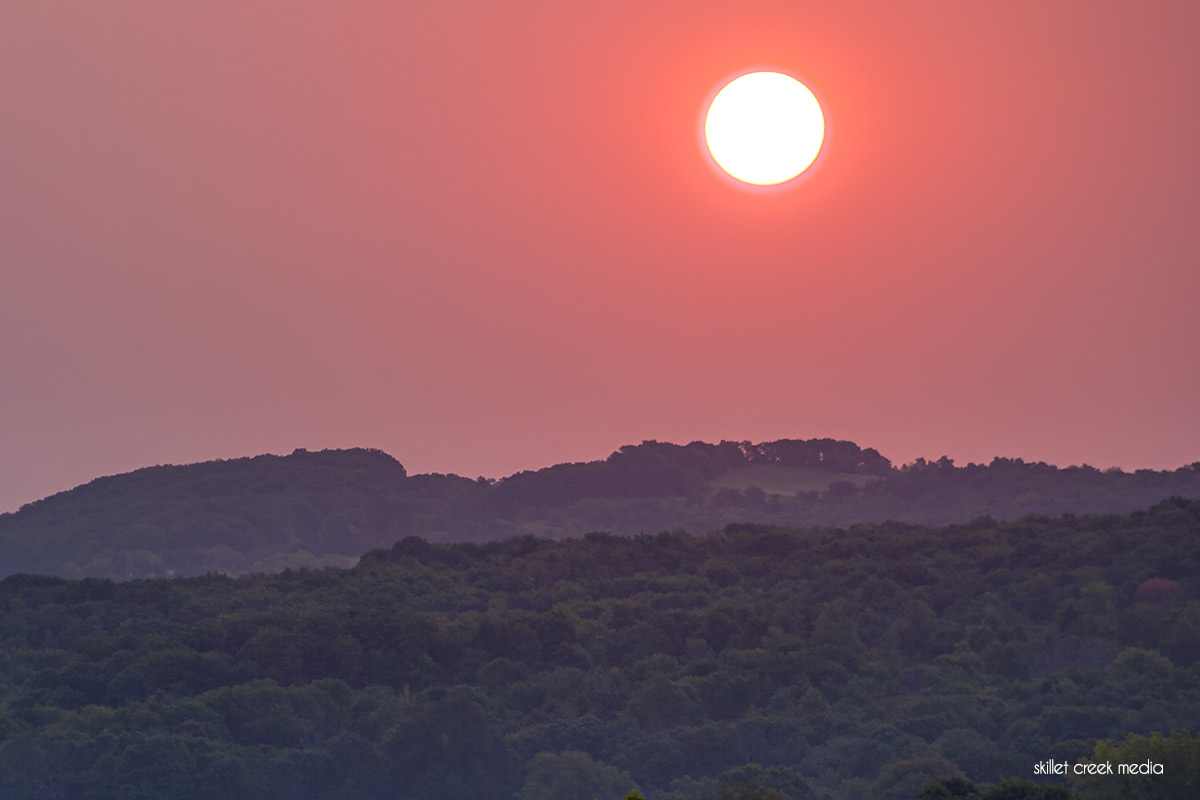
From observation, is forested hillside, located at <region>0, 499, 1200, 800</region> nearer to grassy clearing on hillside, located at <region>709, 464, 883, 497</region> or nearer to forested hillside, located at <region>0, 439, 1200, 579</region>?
forested hillside, located at <region>0, 439, 1200, 579</region>

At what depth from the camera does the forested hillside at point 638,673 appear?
4728 cm

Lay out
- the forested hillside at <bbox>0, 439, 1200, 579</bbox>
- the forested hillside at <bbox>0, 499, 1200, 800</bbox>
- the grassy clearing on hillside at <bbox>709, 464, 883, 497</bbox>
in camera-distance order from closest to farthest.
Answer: the forested hillside at <bbox>0, 499, 1200, 800</bbox> < the forested hillside at <bbox>0, 439, 1200, 579</bbox> < the grassy clearing on hillside at <bbox>709, 464, 883, 497</bbox>

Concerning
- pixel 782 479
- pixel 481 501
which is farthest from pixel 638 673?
pixel 782 479

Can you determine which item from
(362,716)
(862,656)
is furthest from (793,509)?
(362,716)

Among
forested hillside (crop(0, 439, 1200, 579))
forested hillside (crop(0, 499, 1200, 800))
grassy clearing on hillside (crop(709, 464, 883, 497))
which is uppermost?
grassy clearing on hillside (crop(709, 464, 883, 497))

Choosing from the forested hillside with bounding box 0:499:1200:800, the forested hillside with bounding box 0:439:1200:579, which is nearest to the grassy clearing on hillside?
the forested hillside with bounding box 0:439:1200:579

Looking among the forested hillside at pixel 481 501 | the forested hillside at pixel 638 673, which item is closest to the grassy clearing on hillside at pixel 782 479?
the forested hillside at pixel 481 501

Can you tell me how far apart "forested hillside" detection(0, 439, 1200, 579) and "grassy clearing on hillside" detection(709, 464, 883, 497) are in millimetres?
242

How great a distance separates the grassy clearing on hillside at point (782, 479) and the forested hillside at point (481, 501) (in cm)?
24

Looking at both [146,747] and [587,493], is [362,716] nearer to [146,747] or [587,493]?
[146,747]

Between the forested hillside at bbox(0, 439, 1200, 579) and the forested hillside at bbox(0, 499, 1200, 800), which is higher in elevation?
the forested hillside at bbox(0, 439, 1200, 579)

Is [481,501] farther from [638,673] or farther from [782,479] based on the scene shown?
[638,673]

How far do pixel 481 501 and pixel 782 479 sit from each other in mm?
33069

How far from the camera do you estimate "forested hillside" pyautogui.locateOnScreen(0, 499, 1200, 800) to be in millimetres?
47281
